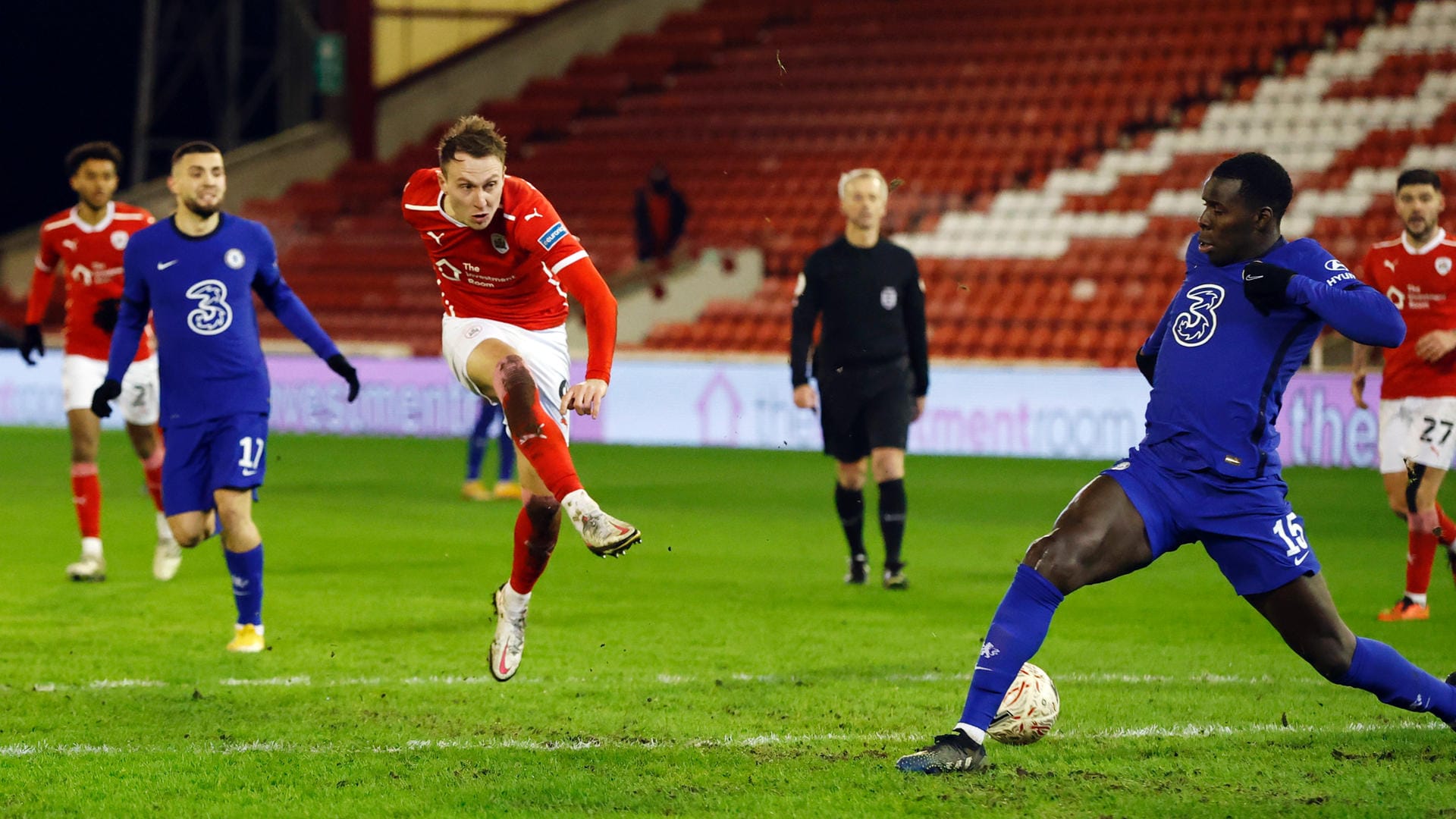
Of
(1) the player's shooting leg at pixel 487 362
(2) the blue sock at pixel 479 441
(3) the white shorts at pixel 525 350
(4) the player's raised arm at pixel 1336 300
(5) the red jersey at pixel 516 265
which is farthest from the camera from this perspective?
(2) the blue sock at pixel 479 441

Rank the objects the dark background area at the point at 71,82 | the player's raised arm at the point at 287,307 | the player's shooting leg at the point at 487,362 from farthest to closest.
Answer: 1. the dark background area at the point at 71,82
2. the player's raised arm at the point at 287,307
3. the player's shooting leg at the point at 487,362

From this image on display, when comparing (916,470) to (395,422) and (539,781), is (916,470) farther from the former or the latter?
(539,781)

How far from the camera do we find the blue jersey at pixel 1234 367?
4.69m

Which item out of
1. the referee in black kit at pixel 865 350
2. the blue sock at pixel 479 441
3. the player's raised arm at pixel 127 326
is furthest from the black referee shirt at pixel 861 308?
the blue sock at pixel 479 441

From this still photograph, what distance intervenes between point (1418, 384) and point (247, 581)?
5.28m

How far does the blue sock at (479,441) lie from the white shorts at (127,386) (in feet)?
12.0

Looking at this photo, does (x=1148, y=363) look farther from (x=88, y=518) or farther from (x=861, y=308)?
(x=88, y=518)

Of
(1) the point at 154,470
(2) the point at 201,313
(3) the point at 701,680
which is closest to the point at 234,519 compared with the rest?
(2) the point at 201,313

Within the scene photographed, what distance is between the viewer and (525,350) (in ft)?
19.5

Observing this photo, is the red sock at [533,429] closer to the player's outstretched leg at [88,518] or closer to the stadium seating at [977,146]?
the player's outstretched leg at [88,518]

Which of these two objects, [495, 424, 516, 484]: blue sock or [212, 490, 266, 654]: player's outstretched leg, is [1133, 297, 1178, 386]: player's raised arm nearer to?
[212, 490, 266, 654]: player's outstretched leg

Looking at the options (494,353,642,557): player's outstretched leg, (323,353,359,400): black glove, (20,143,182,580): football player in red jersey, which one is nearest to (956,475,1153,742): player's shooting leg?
(494,353,642,557): player's outstretched leg

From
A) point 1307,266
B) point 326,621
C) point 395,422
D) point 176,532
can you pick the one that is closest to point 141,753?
point 176,532

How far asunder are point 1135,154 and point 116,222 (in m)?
14.5
